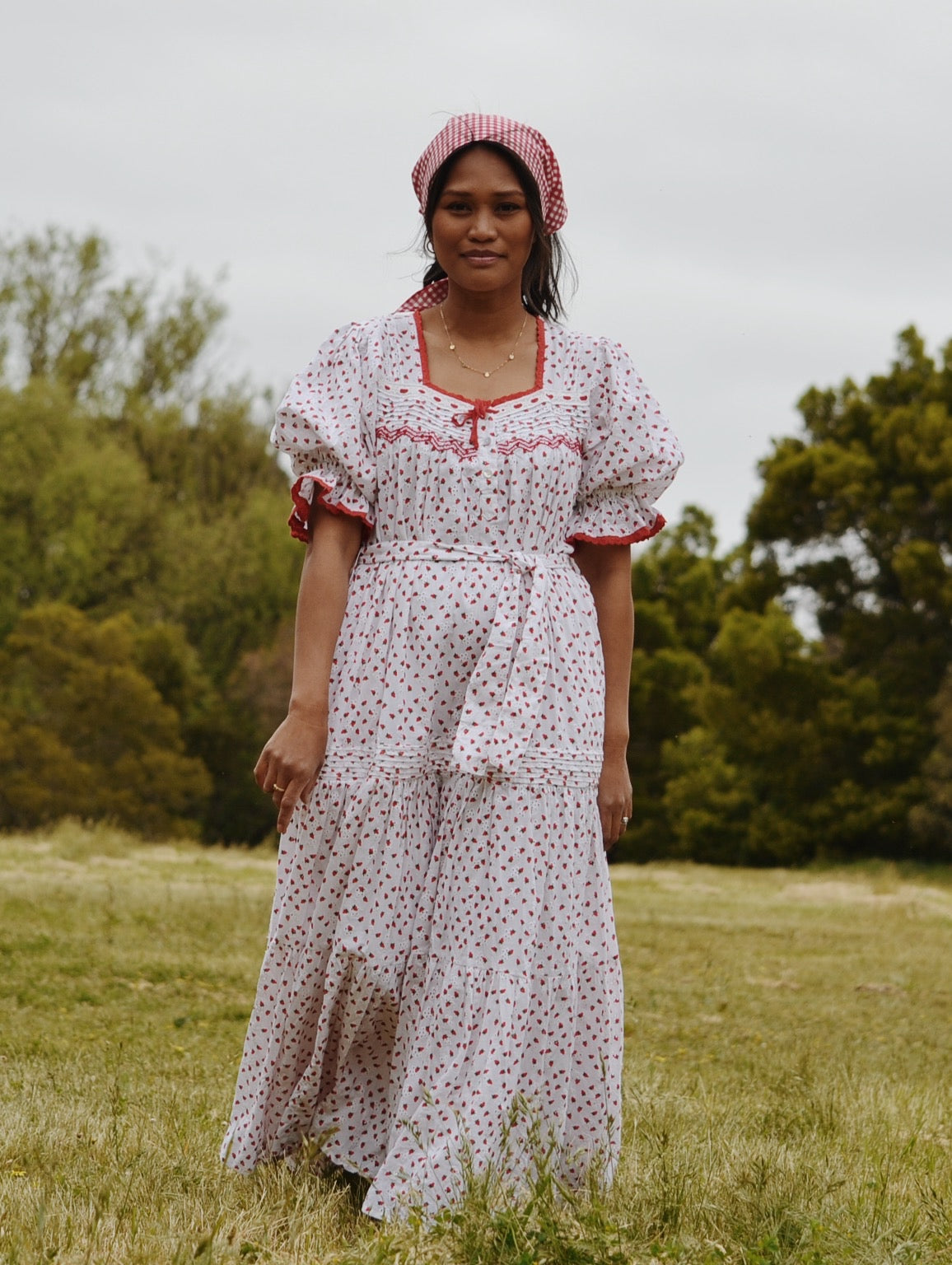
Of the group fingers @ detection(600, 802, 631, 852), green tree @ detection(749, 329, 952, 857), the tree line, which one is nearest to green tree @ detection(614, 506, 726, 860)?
the tree line

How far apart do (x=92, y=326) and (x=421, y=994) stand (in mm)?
38464

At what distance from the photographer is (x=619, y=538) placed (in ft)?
12.9

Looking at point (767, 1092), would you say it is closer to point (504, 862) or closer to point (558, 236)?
Result: point (504, 862)

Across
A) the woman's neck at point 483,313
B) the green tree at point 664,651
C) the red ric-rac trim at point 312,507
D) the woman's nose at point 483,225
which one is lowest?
the red ric-rac trim at point 312,507

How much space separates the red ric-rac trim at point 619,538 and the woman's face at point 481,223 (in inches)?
23.8

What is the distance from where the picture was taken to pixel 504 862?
3.61 meters

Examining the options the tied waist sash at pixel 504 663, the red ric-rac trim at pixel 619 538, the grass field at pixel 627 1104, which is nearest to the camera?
the grass field at pixel 627 1104

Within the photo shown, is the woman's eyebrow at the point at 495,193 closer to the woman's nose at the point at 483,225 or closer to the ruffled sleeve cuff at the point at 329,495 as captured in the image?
the woman's nose at the point at 483,225

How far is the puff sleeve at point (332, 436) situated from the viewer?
147 inches

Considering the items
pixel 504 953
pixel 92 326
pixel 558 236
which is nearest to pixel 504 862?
pixel 504 953

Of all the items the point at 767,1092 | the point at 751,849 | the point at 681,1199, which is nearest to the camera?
the point at 681,1199

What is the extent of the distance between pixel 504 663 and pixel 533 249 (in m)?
1.06

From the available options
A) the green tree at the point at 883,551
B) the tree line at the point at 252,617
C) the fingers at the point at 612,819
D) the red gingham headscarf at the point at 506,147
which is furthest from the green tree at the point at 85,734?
the red gingham headscarf at the point at 506,147

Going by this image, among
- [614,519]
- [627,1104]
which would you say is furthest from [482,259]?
[627,1104]
